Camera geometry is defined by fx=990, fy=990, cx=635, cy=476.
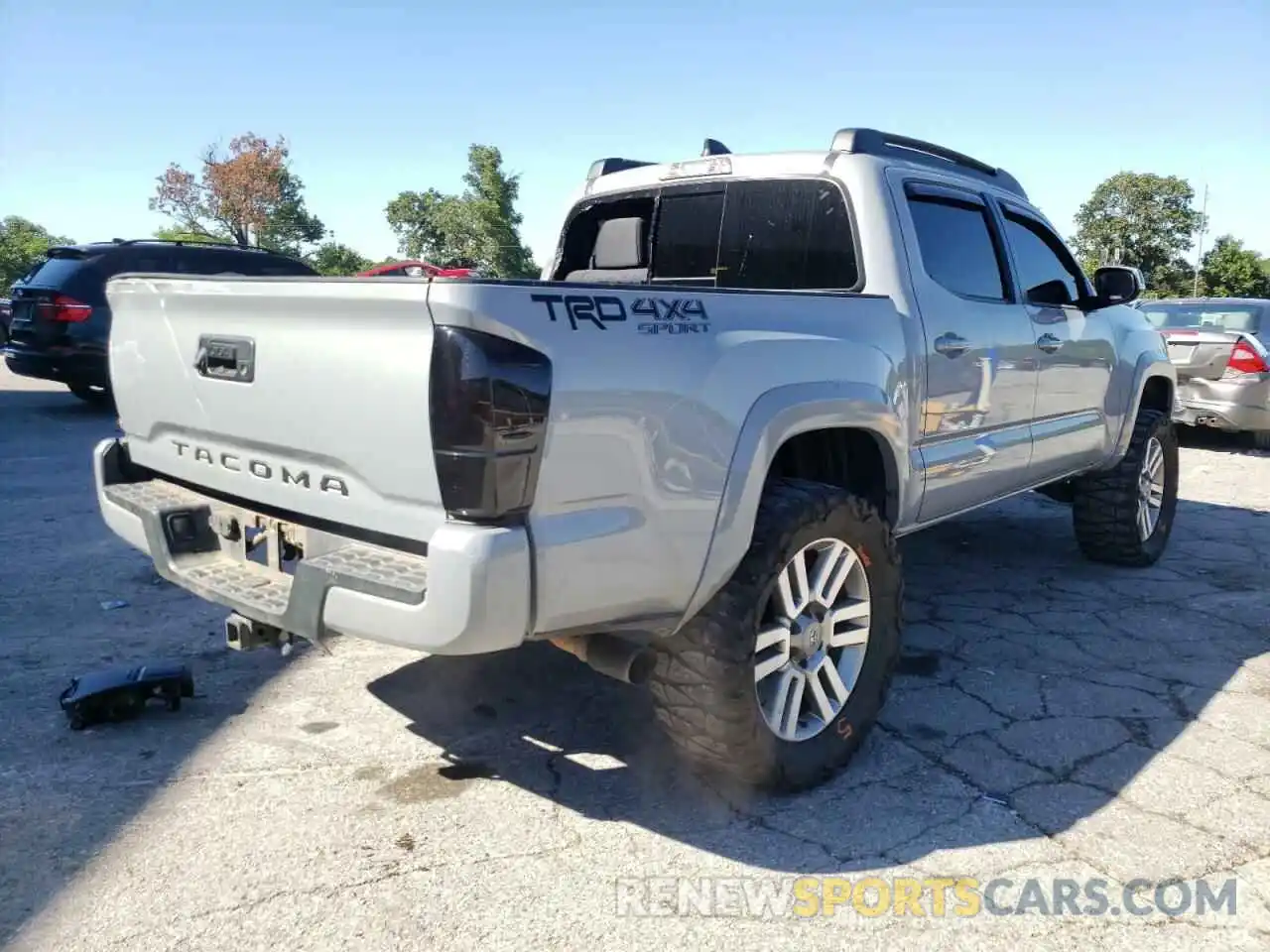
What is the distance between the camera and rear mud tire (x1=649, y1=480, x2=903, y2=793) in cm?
262

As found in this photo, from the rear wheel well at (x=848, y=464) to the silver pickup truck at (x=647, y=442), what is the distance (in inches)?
0.4

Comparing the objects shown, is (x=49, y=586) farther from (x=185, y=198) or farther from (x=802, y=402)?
(x=185, y=198)

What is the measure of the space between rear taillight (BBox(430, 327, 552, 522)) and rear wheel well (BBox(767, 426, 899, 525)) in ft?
4.17

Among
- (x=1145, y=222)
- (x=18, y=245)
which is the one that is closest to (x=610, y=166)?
(x=1145, y=222)

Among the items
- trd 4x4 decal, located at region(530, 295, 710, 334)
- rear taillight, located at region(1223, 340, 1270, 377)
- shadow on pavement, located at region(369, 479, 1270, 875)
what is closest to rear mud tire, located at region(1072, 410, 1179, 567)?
shadow on pavement, located at region(369, 479, 1270, 875)

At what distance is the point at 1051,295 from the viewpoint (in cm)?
450

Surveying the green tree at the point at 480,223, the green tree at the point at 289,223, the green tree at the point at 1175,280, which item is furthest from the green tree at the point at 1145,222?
the green tree at the point at 289,223

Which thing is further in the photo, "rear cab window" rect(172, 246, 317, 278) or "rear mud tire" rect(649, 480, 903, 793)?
"rear cab window" rect(172, 246, 317, 278)

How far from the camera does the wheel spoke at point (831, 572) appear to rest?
2955mm

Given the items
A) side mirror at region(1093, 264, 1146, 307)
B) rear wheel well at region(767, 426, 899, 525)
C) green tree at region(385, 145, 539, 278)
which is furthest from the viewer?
green tree at region(385, 145, 539, 278)

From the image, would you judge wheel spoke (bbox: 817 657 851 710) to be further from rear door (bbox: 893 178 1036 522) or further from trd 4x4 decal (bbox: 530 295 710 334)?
trd 4x4 decal (bbox: 530 295 710 334)

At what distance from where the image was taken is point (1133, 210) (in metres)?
52.1

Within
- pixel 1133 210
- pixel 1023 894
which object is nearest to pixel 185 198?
pixel 1133 210

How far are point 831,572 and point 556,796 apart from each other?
1056 mm
